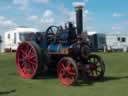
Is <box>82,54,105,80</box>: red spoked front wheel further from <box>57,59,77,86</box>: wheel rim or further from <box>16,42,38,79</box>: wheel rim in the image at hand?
<box>16,42,38,79</box>: wheel rim

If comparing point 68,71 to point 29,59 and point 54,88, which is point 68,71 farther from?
point 29,59

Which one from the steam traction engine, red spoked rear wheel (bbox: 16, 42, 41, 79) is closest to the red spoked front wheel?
the steam traction engine

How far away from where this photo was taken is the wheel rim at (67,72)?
11.5 metres

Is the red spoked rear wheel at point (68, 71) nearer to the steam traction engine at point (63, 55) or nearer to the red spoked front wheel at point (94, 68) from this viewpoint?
the steam traction engine at point (63, 55)

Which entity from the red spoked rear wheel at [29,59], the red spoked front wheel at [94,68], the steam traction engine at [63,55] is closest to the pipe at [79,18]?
the steam traction engine at [63,55]

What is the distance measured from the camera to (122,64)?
57.0ft

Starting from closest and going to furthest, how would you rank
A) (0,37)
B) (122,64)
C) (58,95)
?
(58,95) < (122,64) < (0,37)

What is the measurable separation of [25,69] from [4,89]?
116 inches

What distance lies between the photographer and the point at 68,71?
38.2 feet

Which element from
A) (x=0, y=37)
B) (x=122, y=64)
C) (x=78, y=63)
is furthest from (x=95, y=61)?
(x=0, y=37)

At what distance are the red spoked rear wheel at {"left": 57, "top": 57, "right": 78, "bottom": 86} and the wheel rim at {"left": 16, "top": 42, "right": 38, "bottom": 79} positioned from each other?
1.33 m

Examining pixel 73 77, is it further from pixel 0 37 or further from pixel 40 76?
pixel 0 37

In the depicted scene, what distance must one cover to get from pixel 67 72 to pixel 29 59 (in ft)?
7.27

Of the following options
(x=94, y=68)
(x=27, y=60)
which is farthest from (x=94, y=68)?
(x=27, y=60)
